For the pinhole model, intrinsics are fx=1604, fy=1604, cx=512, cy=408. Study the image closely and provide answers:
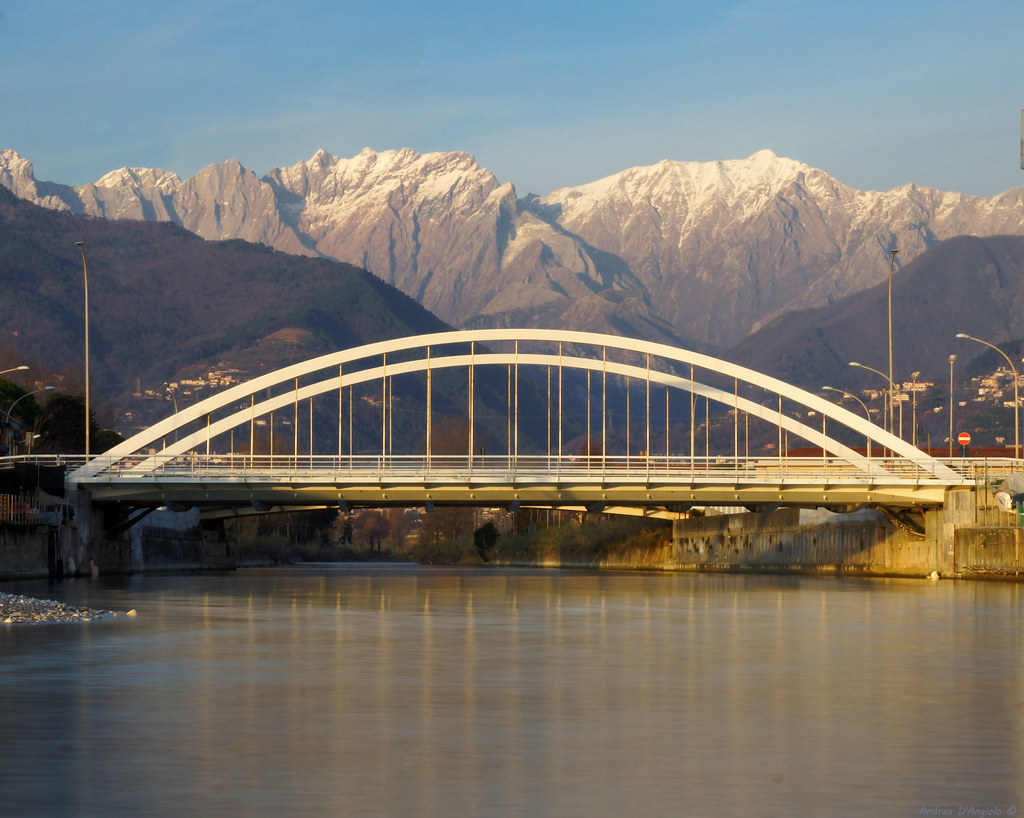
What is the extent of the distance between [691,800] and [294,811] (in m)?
3.36

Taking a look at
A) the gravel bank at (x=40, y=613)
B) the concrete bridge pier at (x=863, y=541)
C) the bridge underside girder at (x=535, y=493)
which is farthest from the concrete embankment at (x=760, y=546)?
the gravel bank at (x=40, y=613)

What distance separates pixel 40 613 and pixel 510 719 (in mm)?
25388

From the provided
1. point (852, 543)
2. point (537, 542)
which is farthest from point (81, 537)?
point (537, 542)

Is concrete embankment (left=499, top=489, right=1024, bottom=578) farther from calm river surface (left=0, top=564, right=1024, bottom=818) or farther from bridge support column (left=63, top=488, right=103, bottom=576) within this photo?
bridge support column (left=63, top=488, right=103, bottom=576)

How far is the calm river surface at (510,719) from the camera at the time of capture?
13.8 metres

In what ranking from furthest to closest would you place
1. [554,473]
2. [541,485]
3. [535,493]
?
[535,493] < [541,485] < [554,473]

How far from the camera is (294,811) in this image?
1311 cm

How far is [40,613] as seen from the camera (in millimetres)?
41406

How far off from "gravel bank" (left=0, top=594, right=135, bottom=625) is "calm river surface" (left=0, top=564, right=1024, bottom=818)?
1599 millimetres

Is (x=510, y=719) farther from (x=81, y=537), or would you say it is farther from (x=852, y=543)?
(x=852, y=543)

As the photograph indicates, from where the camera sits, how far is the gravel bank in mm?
39844

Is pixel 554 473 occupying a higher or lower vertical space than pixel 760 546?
higher

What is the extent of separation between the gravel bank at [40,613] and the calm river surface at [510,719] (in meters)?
1.60

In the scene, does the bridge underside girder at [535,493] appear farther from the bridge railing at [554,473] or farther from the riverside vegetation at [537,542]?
the riverside vegetation at [537,542]
